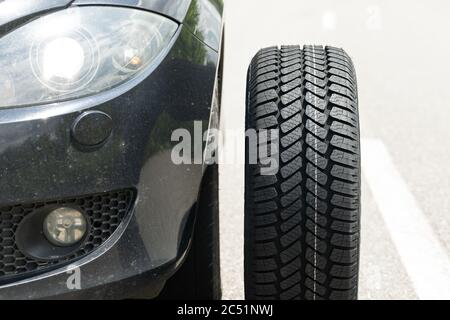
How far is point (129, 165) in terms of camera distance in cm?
162

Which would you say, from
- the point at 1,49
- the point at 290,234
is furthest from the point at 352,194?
the point at 1,49

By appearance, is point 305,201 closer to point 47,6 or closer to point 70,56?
point 70,56

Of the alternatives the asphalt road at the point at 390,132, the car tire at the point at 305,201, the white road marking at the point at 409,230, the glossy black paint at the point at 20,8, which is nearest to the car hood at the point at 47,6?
the glossy black paint at the point at 20,8

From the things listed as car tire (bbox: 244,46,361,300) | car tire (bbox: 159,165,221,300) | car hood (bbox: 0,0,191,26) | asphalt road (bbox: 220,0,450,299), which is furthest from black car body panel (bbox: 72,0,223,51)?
asphalt road (bbox: 220,0,450,299)

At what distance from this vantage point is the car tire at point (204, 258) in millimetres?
2094

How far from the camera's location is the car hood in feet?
5.30

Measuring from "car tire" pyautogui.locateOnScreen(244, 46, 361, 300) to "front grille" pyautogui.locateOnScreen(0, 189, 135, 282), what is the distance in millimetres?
408

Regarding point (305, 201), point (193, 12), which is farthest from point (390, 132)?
point (193, 12)

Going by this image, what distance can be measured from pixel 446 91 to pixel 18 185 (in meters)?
5.02

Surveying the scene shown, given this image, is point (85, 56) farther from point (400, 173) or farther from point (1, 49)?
point (400, 173)

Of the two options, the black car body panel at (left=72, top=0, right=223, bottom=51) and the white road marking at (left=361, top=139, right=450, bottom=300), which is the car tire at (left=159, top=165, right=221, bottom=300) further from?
the white road marking at (left=361, top=139, right=450, bottom=300)

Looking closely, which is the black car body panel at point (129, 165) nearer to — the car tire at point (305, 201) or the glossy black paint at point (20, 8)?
the glossy black paint at point (20, 8)

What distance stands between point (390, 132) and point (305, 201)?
3060mm

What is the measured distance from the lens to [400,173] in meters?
3.97
